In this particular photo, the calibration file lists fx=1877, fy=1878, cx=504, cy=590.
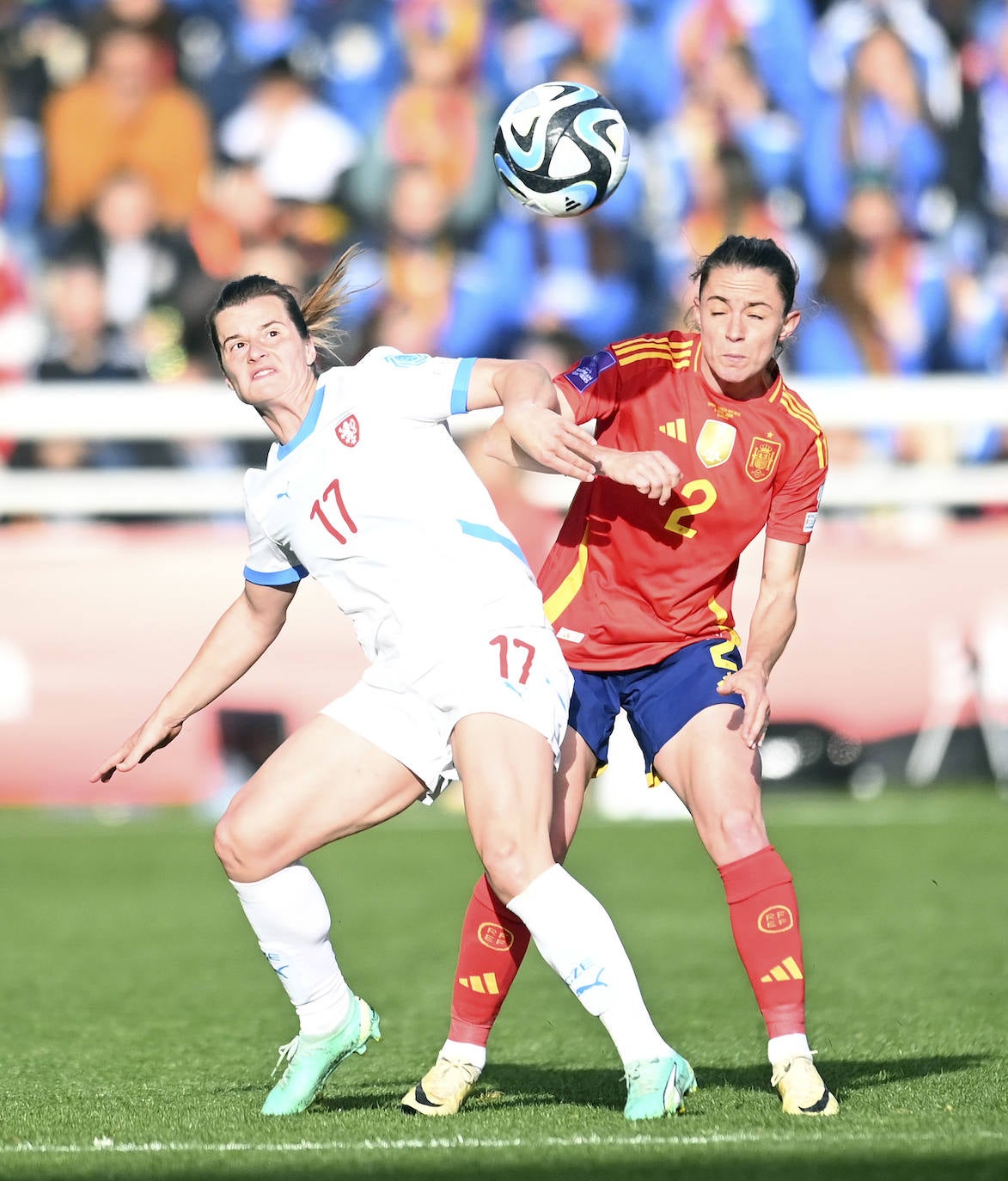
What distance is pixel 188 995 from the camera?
21.6 feet

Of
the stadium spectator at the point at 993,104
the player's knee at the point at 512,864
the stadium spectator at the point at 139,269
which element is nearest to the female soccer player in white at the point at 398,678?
the player's knee at the point at 512,864

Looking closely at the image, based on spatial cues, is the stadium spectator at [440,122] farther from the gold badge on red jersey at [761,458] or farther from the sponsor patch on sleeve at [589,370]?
the gold badge on red jersey at [761,458]

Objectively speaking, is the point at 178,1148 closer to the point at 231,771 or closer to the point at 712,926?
the point at 712,926

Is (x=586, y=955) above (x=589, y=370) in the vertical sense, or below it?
below

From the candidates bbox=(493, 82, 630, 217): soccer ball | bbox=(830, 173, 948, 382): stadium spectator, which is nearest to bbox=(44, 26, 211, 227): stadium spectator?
bbox=(830, 173, 948, 382): stadium spectator

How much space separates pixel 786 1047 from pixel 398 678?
4.19 feet

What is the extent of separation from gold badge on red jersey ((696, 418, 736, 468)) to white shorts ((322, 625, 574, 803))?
2.18ft

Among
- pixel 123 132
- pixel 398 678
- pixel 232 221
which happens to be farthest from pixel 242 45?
pixel 398 678

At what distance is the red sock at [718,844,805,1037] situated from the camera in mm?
4535

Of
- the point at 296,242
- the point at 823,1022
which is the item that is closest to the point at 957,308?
the point at 296,242

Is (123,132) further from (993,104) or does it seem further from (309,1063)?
(309,1063)

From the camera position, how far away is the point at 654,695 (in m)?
4.83

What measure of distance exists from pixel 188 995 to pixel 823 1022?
2.22m

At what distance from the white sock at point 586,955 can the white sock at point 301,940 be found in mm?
549
